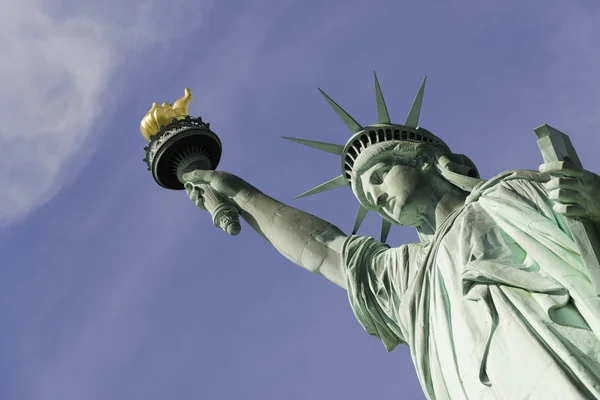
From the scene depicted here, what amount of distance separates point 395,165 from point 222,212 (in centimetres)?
271

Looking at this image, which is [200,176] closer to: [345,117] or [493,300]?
[345,117]

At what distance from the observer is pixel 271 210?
12766mm

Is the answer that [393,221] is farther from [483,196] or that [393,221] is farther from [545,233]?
[545,233]

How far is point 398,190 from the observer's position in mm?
11172

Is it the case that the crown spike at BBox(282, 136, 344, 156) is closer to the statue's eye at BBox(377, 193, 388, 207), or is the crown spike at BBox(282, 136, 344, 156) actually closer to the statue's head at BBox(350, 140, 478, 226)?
the statue's head at BBox(350, 140, 478, 226)

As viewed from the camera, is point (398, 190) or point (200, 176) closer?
point (398, 190)

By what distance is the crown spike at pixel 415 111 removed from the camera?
12.2 meters

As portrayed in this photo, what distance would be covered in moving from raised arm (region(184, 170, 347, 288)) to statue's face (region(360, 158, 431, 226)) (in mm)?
804

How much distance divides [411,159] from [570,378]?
12.9ft

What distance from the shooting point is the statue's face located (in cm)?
1112

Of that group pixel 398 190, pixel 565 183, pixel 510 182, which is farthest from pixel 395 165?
pixel 565 183

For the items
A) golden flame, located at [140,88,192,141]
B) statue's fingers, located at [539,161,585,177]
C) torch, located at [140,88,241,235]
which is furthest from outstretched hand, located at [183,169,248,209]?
statue's fingers, located at [539,161,585,177]

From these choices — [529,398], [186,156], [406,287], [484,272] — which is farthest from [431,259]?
[186,156]

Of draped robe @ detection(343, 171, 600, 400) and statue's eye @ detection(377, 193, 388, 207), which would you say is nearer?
draped robe @ detection(343, 171, 600, 400)
